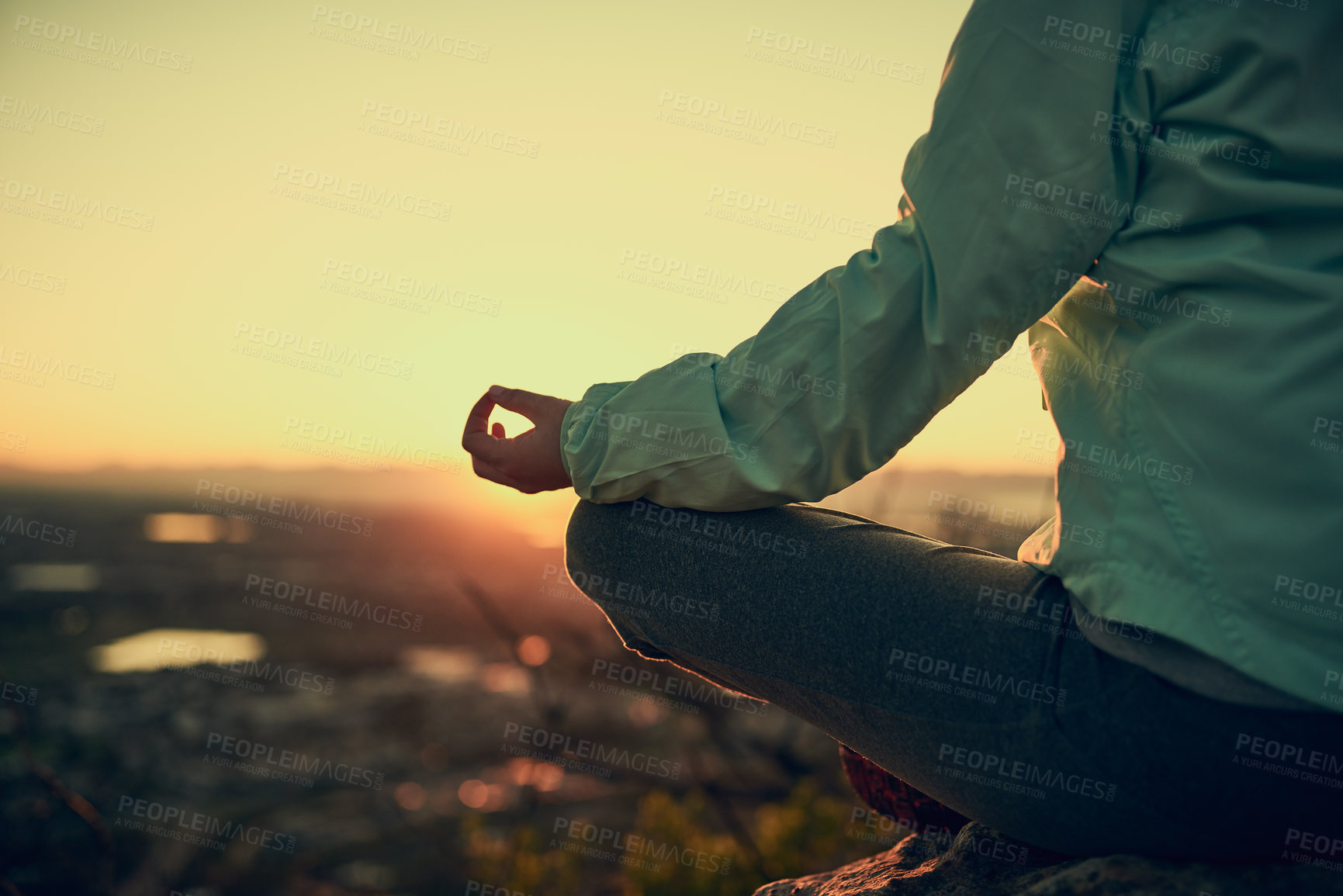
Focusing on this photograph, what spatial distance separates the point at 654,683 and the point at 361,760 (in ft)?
21.0

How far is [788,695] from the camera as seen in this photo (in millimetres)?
1112

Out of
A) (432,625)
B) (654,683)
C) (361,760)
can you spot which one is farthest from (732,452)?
(432,625)
